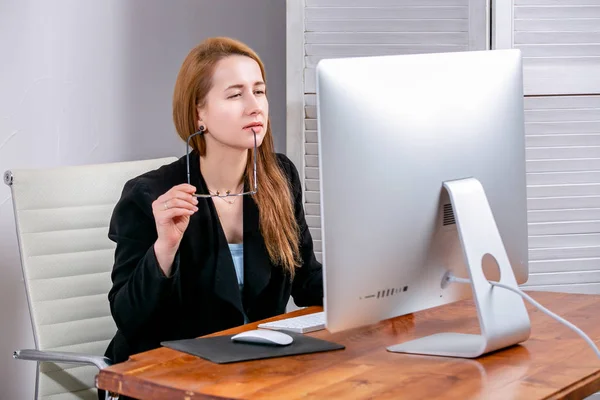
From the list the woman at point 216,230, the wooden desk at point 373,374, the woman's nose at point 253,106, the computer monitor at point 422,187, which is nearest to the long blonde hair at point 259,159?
the woman at point 216,230

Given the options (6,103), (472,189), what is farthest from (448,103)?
(6,103)

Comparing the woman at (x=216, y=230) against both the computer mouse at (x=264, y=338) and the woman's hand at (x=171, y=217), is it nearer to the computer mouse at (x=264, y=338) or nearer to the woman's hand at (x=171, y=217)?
the woman's hand at (x=171, y=217)

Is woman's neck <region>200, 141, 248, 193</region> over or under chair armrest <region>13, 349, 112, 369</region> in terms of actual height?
over

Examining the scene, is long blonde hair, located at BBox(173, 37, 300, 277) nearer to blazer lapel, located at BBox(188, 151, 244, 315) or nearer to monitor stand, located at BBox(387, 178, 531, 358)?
blazer lapel, located at BBox(188, 151, 244, 315)

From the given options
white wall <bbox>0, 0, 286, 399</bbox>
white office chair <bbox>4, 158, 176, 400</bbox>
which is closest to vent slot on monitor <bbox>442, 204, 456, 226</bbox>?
white office chair <bbox>4, 158, 176, 400</bbox>

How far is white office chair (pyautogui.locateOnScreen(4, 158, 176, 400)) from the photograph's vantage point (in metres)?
2.05

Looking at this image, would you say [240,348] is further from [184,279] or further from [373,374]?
[184,279]

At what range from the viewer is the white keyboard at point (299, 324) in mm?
1637

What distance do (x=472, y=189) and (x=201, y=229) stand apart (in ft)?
2.15

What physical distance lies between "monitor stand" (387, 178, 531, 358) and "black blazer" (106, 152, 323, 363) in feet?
1.62

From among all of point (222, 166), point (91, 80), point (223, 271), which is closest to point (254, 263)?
point (223, 271)

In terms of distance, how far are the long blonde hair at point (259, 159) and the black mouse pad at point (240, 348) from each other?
42 centimetres

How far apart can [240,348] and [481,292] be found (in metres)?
0.40

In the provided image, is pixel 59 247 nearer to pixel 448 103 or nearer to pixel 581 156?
pixel 448 103
